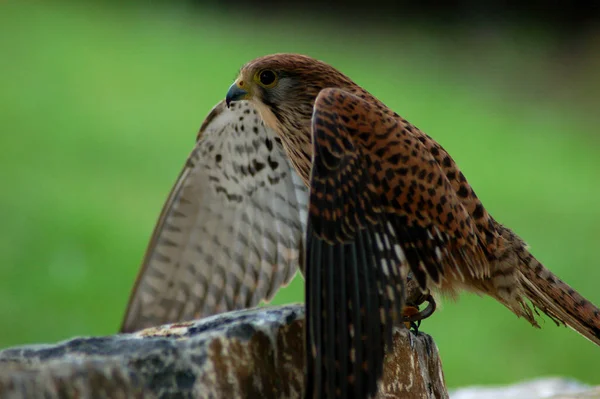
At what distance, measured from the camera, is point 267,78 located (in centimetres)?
354

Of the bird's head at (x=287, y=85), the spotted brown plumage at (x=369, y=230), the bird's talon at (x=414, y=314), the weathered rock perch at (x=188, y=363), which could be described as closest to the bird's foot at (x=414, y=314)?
the bird's talon at (x=414, y=314)

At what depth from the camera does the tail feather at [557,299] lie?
3416 millimetres

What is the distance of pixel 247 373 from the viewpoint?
108 inches

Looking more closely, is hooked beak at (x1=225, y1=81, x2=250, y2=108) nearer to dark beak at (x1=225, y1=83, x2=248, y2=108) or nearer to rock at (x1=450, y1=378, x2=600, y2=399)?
dark beak at (x1=225, y1=83, x2=248, y2=108)

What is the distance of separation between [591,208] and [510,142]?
6.44 feet

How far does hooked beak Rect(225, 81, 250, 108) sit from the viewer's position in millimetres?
3506

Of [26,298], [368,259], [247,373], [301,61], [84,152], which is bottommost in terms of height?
[26,298]

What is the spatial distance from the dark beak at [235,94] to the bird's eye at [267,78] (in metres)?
0.08

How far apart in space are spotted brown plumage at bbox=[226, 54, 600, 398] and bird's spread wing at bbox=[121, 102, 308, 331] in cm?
51

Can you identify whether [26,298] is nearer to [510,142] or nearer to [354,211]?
[354,211]

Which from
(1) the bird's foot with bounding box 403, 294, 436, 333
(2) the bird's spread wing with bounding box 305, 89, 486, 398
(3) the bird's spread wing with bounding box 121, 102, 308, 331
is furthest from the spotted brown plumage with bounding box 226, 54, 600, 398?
(3) the bird's spread wing with bounding box 121, 102, 308, 331

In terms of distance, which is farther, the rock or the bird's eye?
the rock

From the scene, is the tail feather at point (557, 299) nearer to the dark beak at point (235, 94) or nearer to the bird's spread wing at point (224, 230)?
the bird's spread wing at point (224, 230)

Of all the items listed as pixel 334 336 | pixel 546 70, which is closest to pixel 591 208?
pixel 546 70
